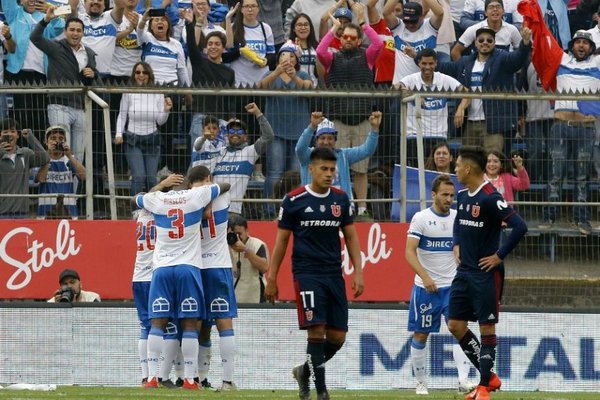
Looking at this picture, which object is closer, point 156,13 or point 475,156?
point 475,156

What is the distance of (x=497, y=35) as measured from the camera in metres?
19.7

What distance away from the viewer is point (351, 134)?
659 inches

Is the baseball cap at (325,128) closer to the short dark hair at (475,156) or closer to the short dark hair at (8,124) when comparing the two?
the short dark hair at (8,124)

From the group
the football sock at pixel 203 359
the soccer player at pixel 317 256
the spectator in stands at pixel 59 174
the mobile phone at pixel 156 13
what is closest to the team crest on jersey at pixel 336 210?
the soccer player at pixel 317 256

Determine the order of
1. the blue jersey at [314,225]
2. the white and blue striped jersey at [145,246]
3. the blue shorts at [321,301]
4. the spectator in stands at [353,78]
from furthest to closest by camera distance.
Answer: the spectator in stands at [353,78] < the white and blue striped jersey at [145,246] < the blue jersey at [314,225] < the blue shorts at [321,301]

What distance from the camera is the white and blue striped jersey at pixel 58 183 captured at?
1648 centimetres

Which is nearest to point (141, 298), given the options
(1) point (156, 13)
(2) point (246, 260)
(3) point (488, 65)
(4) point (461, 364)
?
(2) point (246, 260)

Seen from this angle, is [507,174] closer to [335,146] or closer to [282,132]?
[335,146]

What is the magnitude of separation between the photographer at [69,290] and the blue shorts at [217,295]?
256cm

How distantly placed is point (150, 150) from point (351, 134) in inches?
99.7

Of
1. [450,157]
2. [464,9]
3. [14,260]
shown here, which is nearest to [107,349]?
[14,260]

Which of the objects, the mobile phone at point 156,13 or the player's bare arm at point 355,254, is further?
the mobile phone at point 156,13

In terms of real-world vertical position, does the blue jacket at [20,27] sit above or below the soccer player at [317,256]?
above

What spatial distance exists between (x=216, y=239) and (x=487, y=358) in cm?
368
